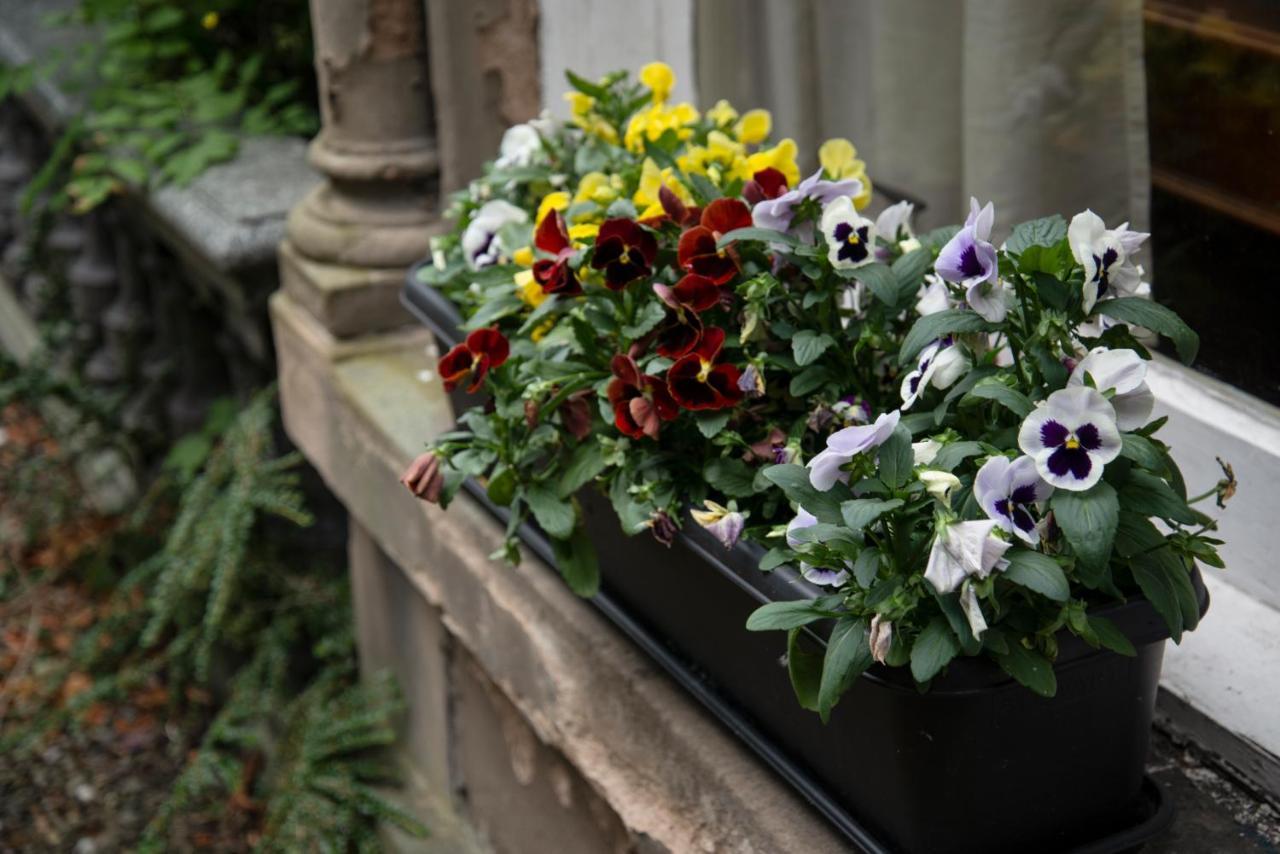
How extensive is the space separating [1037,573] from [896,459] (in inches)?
5.1

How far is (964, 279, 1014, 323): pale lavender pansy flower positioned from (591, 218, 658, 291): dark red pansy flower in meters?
0.32

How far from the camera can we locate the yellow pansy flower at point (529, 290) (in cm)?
143

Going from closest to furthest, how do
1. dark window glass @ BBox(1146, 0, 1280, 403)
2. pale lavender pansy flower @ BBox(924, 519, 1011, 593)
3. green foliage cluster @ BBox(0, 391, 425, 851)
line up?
pale lavender pansy flower @ BBox(924, 519, 1011, 593) → dark window glass @ BBox(1146, 0, 1280, 403) → green foliage cluster @ BBox(0, 391, 425, 851)

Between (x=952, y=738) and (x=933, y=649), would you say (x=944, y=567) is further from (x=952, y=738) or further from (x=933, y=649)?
(x=952, y=738)

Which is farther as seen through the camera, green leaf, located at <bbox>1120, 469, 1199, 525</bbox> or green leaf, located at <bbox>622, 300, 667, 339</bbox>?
green leaf, located at <bbox>622, 300, 667, 339</bbox>

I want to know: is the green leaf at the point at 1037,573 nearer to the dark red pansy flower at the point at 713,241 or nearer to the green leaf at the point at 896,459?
the green leaf at the point at 896,459

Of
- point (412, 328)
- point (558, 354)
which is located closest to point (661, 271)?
point (558, 354)

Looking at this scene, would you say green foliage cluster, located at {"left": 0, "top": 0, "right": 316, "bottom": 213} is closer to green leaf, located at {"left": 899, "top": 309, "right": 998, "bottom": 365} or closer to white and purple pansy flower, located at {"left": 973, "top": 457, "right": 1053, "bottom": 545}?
green leaf, located at {"left": 899, "top": 309, "right": 998, "bottom": 365}

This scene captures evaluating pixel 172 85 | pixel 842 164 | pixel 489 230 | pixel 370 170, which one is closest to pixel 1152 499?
pixel 842 164

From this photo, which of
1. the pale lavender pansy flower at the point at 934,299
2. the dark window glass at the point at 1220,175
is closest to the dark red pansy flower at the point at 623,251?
the pale lavender pansy flower at the point at 934,299

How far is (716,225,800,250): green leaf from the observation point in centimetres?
121

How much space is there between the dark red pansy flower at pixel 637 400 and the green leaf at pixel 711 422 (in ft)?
0.09

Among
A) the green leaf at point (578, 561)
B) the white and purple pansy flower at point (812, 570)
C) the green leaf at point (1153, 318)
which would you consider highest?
the green leaf at point (1153, 318)

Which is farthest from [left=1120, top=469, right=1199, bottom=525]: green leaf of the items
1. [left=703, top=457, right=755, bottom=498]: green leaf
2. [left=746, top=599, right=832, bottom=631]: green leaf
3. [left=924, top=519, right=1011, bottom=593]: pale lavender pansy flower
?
[left=703, top=457, right=755, bottom=498]: green leaf
